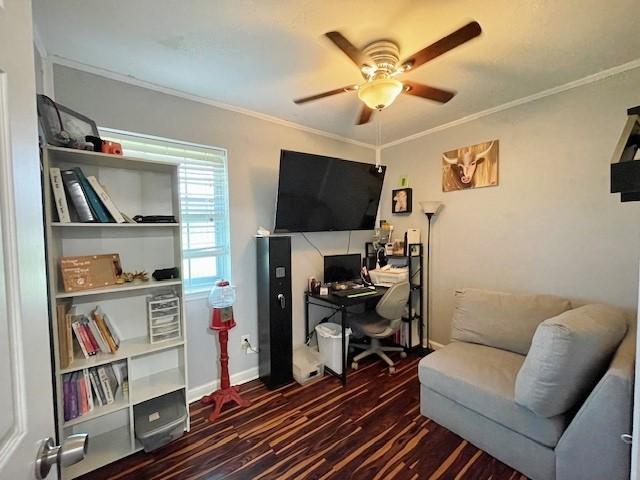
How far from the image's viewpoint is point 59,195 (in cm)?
148

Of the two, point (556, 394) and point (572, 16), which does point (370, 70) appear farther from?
point (556, 394)

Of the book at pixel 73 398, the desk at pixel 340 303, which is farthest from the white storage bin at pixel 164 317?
the desk at pixel 340 303

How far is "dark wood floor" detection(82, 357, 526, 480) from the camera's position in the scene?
156 centimetres

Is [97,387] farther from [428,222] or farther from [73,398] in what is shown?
[428,222]

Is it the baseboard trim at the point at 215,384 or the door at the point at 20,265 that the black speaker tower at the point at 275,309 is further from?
the door at the point at 20,265

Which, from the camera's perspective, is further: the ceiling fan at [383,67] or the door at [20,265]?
the ceiling fan at [383,67]

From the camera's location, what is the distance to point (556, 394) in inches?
52.2

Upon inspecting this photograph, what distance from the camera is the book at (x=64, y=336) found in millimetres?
1484

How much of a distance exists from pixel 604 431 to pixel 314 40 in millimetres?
2386

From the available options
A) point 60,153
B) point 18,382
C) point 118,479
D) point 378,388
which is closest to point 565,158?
point 378,388

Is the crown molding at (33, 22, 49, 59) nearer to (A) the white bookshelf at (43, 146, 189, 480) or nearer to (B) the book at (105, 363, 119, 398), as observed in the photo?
(A) the white bookshelf at (43, 146, 189, 480)

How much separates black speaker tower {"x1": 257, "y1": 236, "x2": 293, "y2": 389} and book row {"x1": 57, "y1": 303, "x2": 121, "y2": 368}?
1.05m

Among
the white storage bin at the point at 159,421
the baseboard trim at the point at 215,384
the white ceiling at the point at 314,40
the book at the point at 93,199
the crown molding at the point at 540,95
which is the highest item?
the white ceiling at the point at 314,40

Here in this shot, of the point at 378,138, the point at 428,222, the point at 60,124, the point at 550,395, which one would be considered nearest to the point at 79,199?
the point at 60,124
